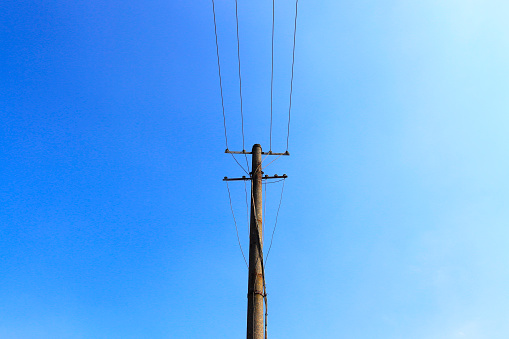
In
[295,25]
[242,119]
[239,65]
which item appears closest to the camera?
[295,25]

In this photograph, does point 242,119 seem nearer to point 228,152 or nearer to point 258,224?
point 228,152

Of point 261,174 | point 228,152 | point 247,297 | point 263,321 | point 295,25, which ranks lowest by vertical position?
point 263,321

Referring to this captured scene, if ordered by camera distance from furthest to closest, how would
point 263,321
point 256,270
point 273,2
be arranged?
point 273,2 < point 256,270 < point 263,321

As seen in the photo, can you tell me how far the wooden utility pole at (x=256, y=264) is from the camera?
23.3ft

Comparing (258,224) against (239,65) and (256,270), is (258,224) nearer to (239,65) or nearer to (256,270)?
(256,270)

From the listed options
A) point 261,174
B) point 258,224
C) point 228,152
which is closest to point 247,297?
point 258,224

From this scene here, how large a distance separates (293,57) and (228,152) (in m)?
3.37

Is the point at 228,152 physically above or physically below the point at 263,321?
above

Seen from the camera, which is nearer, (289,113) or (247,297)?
(247,297)

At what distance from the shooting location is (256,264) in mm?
7695

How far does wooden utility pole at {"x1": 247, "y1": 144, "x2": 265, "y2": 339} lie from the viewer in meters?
7.10

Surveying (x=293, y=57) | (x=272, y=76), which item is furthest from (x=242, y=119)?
(x=293, y=57)

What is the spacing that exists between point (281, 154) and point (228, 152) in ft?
4.80

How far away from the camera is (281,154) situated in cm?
991
